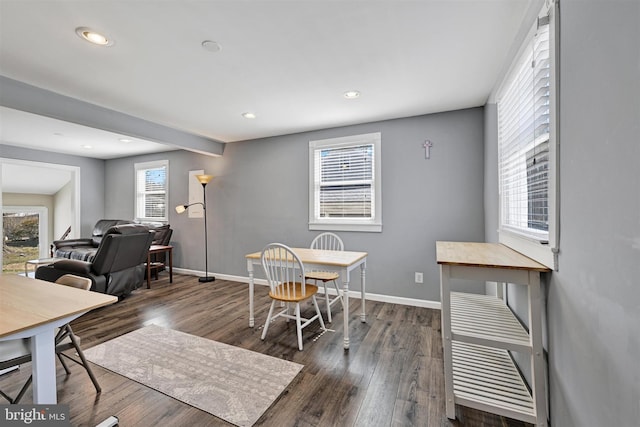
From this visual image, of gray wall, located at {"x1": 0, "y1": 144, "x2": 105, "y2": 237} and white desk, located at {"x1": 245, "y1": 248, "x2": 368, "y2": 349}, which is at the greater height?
gray wall, located at {"x1": 0, "y1": 144, "x2": 105, "y2": 237}

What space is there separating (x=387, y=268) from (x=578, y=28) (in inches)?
113

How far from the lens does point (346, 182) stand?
3.79m

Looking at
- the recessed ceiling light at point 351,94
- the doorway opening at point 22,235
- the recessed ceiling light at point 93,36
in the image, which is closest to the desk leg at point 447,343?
the recessed ceiling light at point 351,94

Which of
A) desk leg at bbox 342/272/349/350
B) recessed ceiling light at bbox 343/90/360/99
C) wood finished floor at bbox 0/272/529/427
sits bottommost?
wood finished floor at bbox 0/272/529/427

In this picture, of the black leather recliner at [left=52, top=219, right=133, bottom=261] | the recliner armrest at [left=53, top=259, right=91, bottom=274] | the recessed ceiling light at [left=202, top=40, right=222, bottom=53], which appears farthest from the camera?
the black leather recliner at [left=52, top=219, right=133, bottom=261]

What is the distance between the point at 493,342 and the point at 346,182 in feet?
8.71

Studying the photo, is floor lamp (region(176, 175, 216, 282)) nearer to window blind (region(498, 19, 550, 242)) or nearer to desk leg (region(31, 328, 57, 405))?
desk leg (region(31, 328, 57, 405))

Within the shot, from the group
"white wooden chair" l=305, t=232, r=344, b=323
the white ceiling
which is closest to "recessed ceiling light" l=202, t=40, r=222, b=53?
the white ceiling

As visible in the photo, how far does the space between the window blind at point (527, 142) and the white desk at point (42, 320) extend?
2.46 m

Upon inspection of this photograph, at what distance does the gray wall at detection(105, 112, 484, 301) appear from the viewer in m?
3.16

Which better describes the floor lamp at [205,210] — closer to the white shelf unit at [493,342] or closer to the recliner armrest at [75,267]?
the recliner armrest at [75,267]

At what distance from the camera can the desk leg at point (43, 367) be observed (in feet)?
3.96

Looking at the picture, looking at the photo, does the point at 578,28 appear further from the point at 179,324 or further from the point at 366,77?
the point at 179,324

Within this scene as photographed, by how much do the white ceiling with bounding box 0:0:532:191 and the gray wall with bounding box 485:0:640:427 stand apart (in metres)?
0.89
